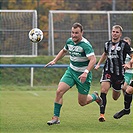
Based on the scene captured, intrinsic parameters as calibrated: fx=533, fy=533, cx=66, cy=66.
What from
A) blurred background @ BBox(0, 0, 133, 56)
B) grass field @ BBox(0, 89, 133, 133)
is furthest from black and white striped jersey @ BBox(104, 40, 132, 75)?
blurred background @ BBox(0, 0, 133, 56)

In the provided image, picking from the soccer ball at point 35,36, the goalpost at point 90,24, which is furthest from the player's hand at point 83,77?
the goalpost at point 90,24

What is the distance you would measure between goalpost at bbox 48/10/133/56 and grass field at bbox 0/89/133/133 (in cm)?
855

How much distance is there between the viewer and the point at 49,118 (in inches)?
444

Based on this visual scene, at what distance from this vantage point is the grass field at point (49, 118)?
955cm

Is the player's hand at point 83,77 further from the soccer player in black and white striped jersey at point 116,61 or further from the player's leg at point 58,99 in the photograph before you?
the soccer player in black and white striped jersey at point 116,61

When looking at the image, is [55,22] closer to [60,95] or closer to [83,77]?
[60,95]

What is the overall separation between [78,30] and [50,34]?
47.8ft

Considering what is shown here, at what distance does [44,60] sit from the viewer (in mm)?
23641

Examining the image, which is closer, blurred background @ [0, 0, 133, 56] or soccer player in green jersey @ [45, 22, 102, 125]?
soccer player in green jersey @ [45, 22, 102, 125]

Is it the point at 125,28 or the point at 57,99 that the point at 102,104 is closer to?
the point at 57,99

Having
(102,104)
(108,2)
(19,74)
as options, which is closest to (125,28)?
(108,2)

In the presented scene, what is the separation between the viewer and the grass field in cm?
955

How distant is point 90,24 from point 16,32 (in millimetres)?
3596

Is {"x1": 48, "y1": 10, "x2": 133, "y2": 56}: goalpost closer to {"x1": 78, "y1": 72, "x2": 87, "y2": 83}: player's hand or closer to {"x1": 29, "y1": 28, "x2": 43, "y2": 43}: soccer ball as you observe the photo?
{"x1": 29, "y1": 28, "x2": 43, "y2": 43}: soccer ball
